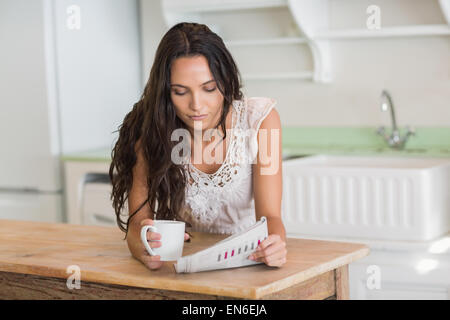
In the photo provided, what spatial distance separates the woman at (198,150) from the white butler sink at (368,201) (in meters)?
0.80

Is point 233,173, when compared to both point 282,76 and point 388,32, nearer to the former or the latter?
point 388,32

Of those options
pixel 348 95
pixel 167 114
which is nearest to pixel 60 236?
pixel 167 114

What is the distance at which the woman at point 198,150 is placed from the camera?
1.65 meters

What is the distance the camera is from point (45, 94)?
11.4ft

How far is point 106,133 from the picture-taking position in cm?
385

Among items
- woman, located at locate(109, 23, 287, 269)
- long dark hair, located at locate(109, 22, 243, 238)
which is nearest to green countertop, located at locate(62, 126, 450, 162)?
woman, located at locate(109, 23, 287, 269)

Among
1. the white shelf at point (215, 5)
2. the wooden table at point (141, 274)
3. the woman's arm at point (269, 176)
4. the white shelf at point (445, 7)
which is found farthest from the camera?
the white shelf at point (215, 5)

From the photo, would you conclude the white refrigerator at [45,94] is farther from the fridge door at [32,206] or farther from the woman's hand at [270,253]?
the woman's hand at [270,253]

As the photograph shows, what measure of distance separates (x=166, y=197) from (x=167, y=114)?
199mm

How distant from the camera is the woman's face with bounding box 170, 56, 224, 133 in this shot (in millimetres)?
1635

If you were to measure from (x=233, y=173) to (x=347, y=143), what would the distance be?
165 cm

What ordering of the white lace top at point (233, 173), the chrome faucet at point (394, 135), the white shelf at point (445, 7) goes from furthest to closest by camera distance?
the chrome faucet at point (394, 135)
the white shelf at point (445, 7)
the white lace top at point (233, 173)
